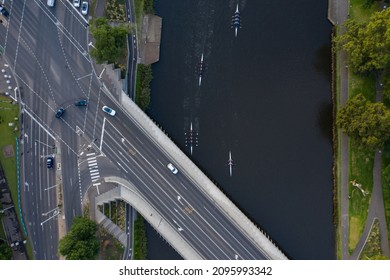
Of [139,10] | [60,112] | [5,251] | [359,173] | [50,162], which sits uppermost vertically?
[139,10]

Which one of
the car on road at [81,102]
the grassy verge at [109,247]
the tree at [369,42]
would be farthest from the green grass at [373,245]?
the car on road at [81,102]

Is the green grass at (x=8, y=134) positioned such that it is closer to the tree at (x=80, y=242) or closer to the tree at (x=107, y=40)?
the tree at (x=80, y=242)

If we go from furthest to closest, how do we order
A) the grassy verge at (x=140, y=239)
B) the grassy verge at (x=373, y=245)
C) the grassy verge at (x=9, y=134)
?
1. the grassy verge at (x=9, y=134)
2. the grassy verge at (x=140, y=239)
3. the grassy verge at (x=373, y=245)

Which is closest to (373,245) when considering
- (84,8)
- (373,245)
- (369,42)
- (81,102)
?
(373,245)

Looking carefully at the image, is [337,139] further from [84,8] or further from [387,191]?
[84,8]

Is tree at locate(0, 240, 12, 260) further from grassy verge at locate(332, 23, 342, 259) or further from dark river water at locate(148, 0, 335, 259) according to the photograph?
grassy verge at locate(332, 23, 342, 259)

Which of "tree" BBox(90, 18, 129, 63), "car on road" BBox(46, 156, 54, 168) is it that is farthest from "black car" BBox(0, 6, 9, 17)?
"car on road" BBox(46, 156, 54, 168)
